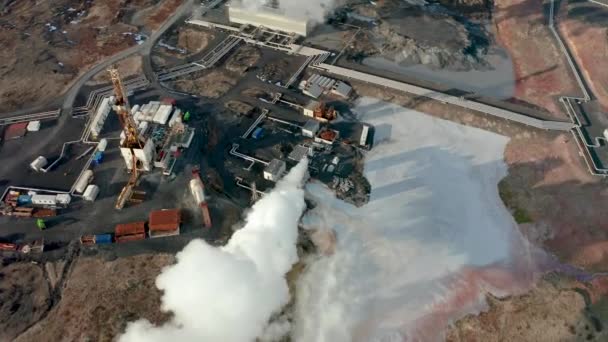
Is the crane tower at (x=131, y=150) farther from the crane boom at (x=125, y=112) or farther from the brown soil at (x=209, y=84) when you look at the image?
the brown soil at (x=209, y=84)

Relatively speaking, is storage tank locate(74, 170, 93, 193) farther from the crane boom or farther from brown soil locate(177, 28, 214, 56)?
brown soil locate(177, 28, 214, 56)

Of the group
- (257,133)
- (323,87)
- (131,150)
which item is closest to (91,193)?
(131,150)

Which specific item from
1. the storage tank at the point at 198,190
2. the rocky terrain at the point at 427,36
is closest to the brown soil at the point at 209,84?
the storage tank at the point at 198,190

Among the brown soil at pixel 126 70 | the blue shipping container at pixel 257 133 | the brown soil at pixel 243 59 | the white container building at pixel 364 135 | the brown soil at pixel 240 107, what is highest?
the brown soil at pixel 243 59

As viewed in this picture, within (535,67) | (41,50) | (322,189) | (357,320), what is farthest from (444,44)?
(41,50)

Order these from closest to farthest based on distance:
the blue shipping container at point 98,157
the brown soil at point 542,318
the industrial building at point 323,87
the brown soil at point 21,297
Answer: the brown soil at point 21,297 < the brown soil at point 542,318 < the blue shipping container at point 98,157 < the industrial building at point 323,87

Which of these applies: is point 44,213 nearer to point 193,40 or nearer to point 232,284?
point 232,284

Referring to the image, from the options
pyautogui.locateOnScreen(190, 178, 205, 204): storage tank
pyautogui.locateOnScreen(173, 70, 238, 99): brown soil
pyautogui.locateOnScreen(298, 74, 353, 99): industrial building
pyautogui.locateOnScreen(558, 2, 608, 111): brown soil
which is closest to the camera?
pyautogui.locateOnScreen(190, 178, 205, 204): storage tank

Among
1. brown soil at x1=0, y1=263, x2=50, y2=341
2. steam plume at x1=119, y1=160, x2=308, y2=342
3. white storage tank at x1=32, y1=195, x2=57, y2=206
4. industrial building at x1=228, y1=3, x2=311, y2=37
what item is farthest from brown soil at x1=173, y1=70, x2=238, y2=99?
brown soil at x1=0, y1=263, x2=50, y2=341
